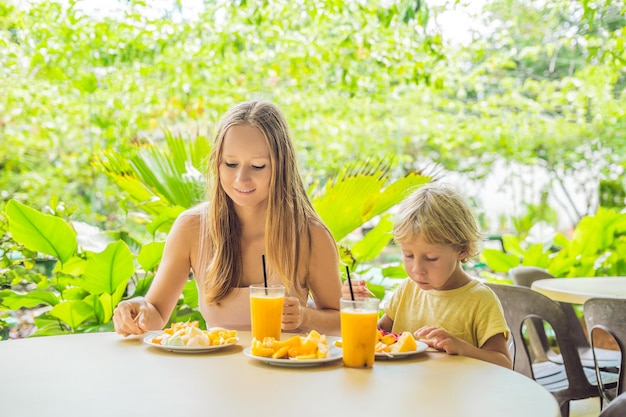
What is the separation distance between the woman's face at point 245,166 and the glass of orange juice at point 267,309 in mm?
421

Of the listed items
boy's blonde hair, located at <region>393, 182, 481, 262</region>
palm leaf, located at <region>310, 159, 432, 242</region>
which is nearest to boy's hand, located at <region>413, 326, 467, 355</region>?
boy's blonde hair, located at <region>393, 182, 481, 262</region>

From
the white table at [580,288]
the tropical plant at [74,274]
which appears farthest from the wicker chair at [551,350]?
the tropical plant at [74,274]

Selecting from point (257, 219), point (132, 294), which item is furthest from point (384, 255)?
point (257, 219)

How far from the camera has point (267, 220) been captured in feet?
6.67

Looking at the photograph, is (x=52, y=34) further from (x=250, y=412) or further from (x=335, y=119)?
(x=250, y=412)

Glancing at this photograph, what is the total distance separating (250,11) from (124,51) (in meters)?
0.98

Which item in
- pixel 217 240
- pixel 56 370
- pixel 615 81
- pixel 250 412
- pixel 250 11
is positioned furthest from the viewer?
pixel 615 81

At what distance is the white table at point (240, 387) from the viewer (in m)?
1.11

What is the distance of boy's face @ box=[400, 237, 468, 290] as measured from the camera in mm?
1783

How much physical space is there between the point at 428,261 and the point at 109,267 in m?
1.23

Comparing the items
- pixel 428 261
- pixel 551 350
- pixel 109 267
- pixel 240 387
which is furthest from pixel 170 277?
pixel 551 350

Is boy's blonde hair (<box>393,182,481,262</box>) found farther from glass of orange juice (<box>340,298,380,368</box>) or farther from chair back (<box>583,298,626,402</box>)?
chair back (<box>583,298,626,402</box>)

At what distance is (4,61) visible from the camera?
5.18 meters

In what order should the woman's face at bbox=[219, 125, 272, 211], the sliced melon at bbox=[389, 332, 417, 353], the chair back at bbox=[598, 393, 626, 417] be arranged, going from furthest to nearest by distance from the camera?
the woman's face at bbox=[219, 125, 272, 211] → the sliced melon at bbox=[389, 332, 417, 353] → the chair back at bbox=[598, 393, 626, 417]
